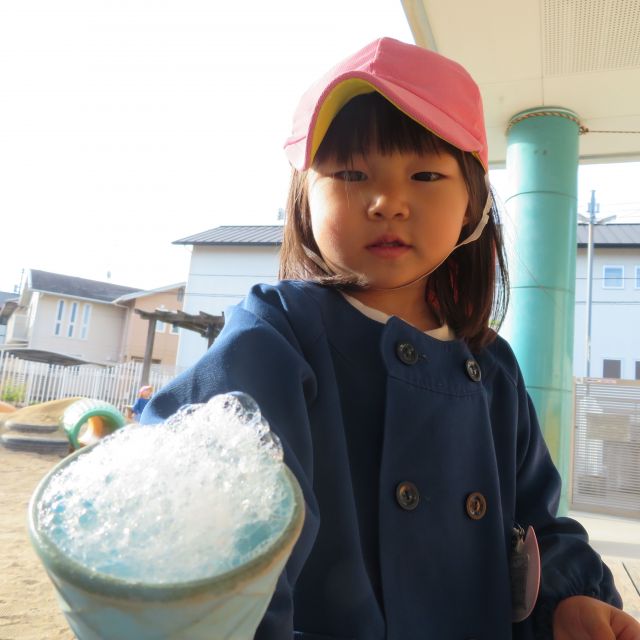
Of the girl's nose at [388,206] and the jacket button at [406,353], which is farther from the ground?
the girl's nose at [388,206]

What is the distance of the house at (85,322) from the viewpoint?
2138 cm

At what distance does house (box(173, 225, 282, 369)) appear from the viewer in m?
17.9

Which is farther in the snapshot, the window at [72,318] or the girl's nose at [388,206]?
the window at [72,318]

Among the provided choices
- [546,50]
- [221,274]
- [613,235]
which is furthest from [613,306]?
[546,50]

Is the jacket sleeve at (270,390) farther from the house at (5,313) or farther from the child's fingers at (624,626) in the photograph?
the house at (5,313)

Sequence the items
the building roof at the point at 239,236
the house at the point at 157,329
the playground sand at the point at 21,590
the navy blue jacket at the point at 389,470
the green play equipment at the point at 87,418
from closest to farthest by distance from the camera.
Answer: the navy blue jacket at the point at 389,470
the playground sand at the point at 21,590
the green play equipment at the point at 87,418
the building roof at the point at 239,236
the house at the point at 157,329

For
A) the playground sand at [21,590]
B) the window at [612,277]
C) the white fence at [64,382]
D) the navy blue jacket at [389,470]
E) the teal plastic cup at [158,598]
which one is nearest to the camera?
the teal plastic cup at [158,598]

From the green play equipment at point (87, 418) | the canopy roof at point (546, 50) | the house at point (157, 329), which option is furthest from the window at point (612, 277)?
the green play equipment at point (87, 418)

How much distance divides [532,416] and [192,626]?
2.85 feet

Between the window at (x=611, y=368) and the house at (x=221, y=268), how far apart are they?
9725mm

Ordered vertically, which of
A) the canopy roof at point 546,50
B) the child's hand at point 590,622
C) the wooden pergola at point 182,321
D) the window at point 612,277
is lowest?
the child's hand at point 590,622

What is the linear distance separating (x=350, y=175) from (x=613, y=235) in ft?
62.4

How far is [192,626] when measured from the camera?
271mm

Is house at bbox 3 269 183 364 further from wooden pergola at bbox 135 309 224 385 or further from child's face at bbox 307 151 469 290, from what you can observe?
child's face at bbox 307 151 469 290
